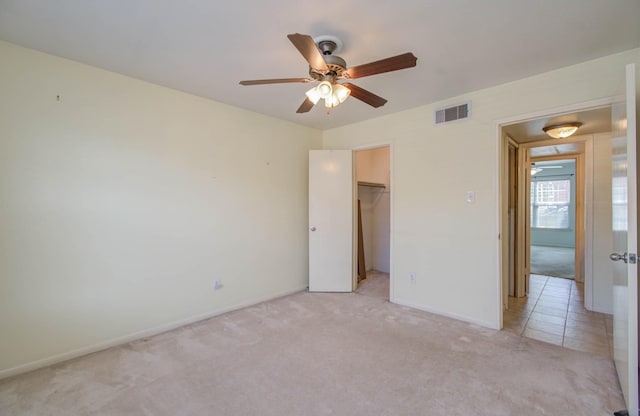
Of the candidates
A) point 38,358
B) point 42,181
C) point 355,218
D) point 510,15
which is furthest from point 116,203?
point 510,15

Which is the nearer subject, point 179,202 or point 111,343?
point 111,343

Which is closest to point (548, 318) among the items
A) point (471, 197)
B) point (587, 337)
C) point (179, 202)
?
point (587, 337)

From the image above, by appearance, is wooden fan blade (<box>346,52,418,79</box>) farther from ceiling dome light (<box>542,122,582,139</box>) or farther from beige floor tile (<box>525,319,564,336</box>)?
beige floor tile (<box>525,319,564,336</box>)

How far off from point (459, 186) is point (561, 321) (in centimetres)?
183

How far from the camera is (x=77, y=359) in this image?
2.40 metres

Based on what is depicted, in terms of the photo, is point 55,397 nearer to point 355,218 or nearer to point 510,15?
point 355,218

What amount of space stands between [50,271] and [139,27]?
2.00m

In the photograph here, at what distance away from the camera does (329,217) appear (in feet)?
14.0

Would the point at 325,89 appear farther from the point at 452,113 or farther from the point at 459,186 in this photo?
the point at 459,186

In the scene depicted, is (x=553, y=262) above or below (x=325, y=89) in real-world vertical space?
below

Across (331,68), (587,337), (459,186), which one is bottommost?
(587,337)

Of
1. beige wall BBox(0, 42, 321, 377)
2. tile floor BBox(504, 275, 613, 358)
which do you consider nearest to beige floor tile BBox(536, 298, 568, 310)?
tile floor BBox(504, 275, 613, 358)

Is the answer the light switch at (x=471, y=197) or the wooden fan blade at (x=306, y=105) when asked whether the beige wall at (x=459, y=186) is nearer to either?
the light switch at (x=471, y=197)

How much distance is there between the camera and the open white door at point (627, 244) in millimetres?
1664
